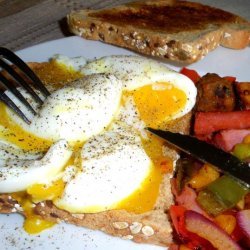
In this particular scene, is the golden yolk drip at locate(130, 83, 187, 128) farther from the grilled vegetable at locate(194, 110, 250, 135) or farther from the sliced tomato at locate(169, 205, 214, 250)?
the sliced tomato at locate(169, 205, 214, 250)

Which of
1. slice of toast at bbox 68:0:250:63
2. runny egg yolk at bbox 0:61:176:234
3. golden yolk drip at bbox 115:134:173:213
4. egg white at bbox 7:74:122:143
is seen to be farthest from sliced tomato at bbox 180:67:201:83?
A: golden yolk drip at bbox 115:134:173:213

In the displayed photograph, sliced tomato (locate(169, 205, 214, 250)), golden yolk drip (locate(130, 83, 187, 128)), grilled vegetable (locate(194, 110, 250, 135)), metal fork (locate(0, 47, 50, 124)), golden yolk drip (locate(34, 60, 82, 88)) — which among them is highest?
metal fork (locate(0, 47, 50, 124))

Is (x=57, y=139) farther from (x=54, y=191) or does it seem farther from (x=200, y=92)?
(x=200, y=92)

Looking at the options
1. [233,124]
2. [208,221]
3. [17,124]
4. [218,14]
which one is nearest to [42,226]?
[17,124]

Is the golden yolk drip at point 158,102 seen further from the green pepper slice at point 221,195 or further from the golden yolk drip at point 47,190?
the golden yolk drip at point 47,190

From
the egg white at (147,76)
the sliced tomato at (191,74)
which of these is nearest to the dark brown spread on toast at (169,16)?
the sliced tomato at (191,74)

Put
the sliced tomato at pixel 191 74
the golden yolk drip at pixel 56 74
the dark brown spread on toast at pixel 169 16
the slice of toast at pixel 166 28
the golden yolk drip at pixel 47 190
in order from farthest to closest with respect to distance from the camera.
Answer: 1. the dark brown spread on toast at pixel 169 16
2. the slice of toast at pixel 166 28
3. the sliced tomato at pixel 191 74
4. the golden yolk drip at pixel 56 74
5. the golden yolk drip at pixel 47 190
